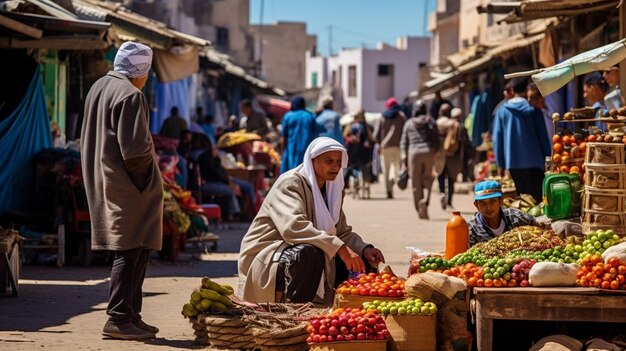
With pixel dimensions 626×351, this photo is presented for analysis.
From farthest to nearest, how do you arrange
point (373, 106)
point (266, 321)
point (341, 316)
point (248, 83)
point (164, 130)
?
point (373, 106)
point (248, 83)
point (164, 130)
point (266, 321)
point (341, 316)

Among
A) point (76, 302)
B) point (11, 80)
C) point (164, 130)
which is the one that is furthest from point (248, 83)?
point (76, 302)

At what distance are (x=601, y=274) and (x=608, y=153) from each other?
2000 mm

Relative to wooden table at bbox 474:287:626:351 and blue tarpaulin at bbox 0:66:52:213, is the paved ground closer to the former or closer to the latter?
blue tarpaulin at bbox 0:66:52:213

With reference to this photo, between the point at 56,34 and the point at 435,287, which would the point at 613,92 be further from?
the point at 56,34

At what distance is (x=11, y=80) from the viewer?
14.9m

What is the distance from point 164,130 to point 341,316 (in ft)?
50.3

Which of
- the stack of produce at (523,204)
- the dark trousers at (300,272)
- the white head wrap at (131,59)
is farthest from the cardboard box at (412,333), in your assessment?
the stack of produce at (523,204)

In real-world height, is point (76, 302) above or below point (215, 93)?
below

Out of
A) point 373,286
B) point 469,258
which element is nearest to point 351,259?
point 373,286

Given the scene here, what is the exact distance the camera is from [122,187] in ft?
29.2

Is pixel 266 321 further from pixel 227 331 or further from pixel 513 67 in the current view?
pixel 513 67

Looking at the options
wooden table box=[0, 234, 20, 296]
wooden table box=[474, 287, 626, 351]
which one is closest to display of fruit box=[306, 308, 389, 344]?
wooden table box=[474, 287, 626, 351]

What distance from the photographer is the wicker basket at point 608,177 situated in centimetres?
970

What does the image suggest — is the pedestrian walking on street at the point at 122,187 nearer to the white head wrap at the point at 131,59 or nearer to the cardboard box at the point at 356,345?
the white head wrap at the point at 131,59
